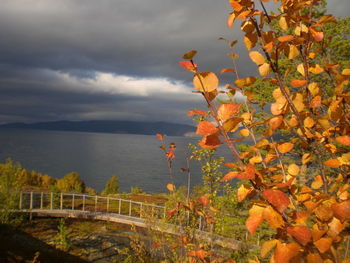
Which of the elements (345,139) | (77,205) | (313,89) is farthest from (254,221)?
(77,205)

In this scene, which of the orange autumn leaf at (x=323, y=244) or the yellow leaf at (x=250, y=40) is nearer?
the orange autumn leaf at (x=323, y=244)

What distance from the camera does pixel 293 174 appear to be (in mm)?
1008

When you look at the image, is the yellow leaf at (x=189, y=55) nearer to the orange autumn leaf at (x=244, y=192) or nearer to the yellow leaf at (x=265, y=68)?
the yellow leaf at (x=265, y=68)

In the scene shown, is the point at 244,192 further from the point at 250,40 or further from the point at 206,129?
the point at 250,40

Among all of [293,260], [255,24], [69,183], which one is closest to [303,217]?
[293,260]

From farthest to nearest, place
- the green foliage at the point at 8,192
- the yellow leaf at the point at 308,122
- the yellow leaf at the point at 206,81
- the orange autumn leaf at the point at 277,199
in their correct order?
the green foliage at the point at 8,192
the yellow leaf at the point at 308,122
the yellow leaf at the point at 206,81
the orange autumn leaf at the point at 277,199

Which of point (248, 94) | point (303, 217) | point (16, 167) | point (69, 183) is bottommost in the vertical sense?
point (69, 183)

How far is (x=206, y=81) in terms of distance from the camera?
78 cm

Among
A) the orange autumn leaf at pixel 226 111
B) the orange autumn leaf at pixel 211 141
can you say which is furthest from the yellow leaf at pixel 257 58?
the orange autumn leaf at pixel 211 141

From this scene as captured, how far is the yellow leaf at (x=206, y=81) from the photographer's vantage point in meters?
0.77

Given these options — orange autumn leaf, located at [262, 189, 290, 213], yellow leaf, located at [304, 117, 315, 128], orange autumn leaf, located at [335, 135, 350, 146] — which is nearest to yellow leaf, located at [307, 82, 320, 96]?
yellow leaf, located at [304, 117, 315, 128]

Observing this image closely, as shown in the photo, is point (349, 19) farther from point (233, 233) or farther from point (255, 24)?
point (255, 24)

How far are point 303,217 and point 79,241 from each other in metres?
13.4

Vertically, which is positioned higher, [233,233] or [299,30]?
[299,30]
